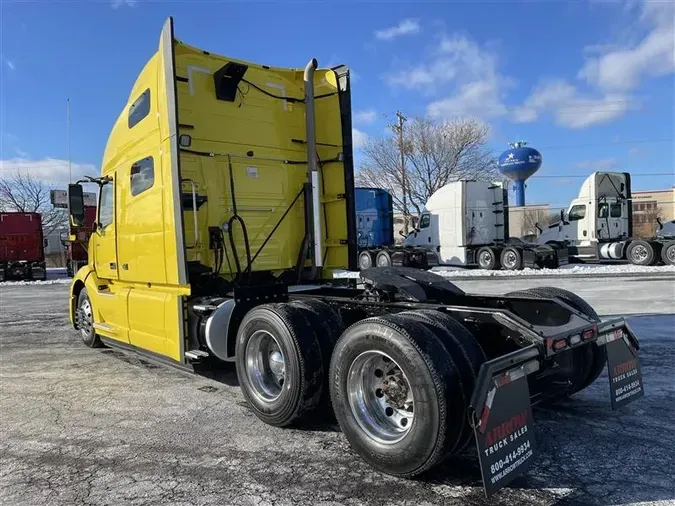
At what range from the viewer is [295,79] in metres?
6.91

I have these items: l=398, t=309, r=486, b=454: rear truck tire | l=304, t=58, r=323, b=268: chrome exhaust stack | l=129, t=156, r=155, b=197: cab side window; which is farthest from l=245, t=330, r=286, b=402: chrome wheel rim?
l=129, t=156, r=155, b=197: cab side window

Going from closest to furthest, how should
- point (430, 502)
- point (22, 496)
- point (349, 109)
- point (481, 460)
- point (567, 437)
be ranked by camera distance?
point (481, 460) < point (430, 502) < point (22, 496) < point (567, 437) < point (349, 109)

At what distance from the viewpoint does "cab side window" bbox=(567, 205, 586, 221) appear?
23.1m

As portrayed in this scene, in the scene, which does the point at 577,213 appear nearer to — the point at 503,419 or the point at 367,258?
the point at 367,258

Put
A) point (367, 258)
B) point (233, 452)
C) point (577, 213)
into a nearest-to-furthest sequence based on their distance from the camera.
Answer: point (233, 452)
point (577, 213)
point (367, 258)

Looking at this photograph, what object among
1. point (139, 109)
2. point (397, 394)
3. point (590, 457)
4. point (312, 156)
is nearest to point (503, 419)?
point (397, 394)

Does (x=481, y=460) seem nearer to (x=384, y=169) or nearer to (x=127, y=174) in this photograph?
(x=127, y=174)

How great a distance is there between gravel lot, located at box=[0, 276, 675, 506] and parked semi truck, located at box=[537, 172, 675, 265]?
17366mm

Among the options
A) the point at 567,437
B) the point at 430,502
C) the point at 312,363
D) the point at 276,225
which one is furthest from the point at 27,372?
the point at 567,437

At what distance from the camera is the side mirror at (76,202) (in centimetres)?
746

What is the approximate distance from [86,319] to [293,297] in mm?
4356

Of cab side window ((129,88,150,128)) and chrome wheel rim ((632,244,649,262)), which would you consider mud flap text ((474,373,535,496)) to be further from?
chrome wheel rim ((632,244,649,262))

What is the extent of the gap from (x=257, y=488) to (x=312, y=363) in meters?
1.07

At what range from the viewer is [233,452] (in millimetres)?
4090
